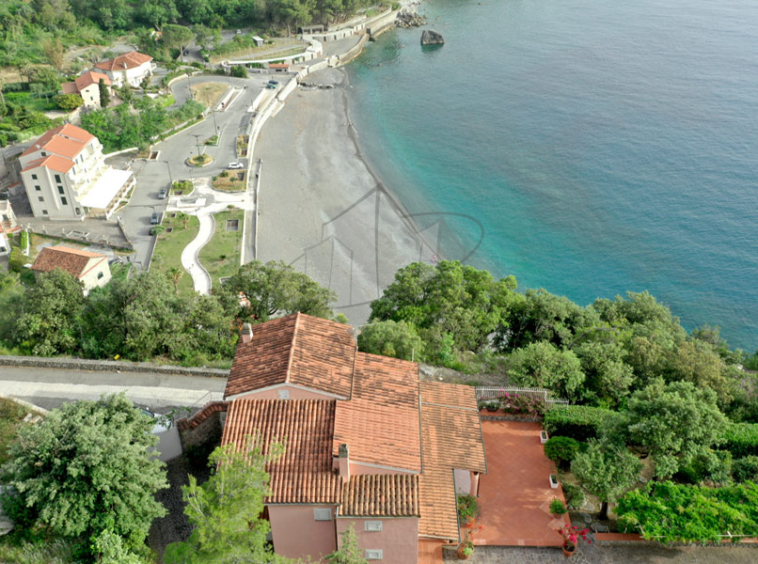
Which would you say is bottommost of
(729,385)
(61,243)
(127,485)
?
(61,243)

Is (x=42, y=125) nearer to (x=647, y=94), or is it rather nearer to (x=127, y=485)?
(x=127, y=485)

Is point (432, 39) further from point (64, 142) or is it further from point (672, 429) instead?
point (672, 429)

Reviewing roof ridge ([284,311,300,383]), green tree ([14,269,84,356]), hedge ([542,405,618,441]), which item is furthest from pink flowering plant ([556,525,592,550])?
green tree ([14,269,84,356])

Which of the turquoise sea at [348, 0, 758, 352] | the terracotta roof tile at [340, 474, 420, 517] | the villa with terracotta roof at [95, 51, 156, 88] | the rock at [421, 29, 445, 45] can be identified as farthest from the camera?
the rock at [421, 29, 445, 45]

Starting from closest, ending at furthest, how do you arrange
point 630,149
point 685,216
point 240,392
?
point 240,392 < point 685,216 < point 630,149

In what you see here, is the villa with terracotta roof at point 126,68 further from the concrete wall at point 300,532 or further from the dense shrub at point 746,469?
the dense shrub at point 746,469

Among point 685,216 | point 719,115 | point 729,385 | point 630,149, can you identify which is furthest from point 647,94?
point 729,385

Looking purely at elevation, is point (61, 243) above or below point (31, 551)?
below

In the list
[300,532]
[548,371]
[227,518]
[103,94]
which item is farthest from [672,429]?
[103,94]

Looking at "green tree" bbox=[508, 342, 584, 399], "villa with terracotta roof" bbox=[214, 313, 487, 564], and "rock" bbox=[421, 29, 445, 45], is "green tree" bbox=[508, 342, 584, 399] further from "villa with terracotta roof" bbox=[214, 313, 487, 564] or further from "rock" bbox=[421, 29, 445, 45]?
"rock" bbox=[421, 29, 445, 45]
